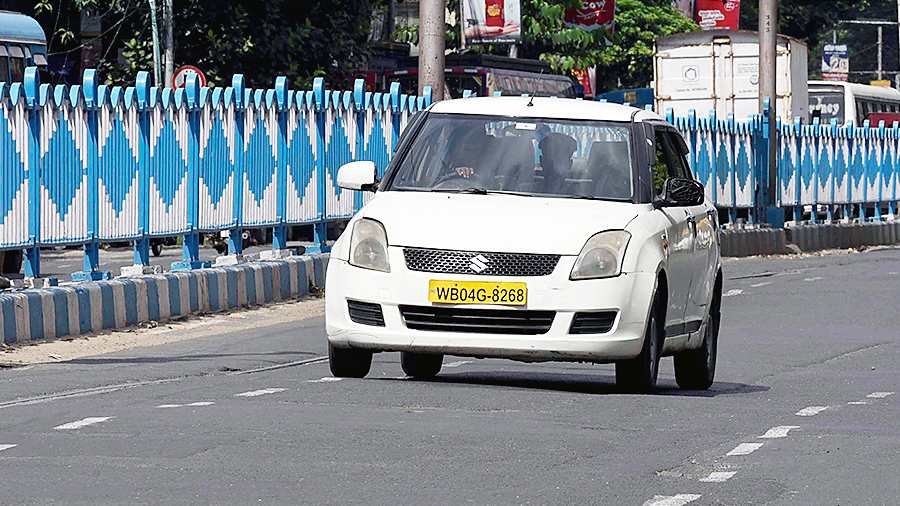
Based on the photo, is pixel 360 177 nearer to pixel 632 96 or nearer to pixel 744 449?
pixel 744 449

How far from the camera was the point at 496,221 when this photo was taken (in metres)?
11.7

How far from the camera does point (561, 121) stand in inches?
501

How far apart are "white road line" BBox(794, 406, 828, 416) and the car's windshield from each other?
1.62 m

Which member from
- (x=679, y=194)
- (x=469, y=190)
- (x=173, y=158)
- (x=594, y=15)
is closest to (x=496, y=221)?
(x=469, y=190)

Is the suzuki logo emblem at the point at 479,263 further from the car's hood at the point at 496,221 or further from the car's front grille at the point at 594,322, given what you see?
the car's front grille at the point at 594,322

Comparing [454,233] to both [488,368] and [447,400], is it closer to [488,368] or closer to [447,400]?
[447,400]

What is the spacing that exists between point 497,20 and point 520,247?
42.1m

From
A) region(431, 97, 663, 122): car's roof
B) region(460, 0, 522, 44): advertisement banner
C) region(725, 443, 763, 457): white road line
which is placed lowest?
region(725, 443, 763, 457): white road line

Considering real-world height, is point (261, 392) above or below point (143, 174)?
below

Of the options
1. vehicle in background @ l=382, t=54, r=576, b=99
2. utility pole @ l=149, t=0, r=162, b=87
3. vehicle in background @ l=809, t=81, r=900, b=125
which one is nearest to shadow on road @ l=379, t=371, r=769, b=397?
utility pole @ l=149, t=0, r=162, b=87

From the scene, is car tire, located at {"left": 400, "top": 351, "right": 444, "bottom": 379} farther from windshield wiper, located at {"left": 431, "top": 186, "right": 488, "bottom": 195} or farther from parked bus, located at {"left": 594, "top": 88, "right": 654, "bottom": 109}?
parked bus, located at {"left": 594, "top": 88, "right": 654, "bottom": 109}

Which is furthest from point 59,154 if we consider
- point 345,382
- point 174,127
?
point 345,382

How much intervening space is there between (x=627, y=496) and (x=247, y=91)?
45.8ft

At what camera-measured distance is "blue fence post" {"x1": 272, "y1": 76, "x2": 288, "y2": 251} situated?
22344 mm
